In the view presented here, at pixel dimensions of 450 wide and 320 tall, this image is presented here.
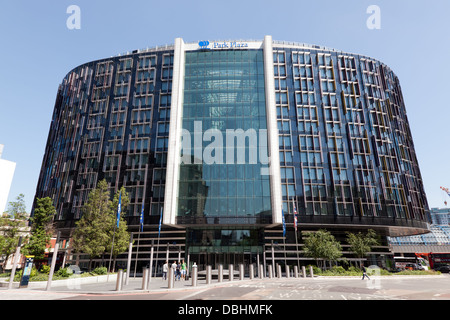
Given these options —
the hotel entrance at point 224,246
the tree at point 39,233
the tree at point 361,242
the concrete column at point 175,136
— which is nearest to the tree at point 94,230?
the tree at point 39,233

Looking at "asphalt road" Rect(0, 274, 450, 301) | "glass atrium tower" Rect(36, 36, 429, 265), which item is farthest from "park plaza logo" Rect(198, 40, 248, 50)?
"asphalt road" Rect(0, 274, 450, 301)

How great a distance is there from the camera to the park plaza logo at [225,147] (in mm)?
43781

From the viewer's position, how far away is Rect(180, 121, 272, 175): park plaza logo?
43.8 meters

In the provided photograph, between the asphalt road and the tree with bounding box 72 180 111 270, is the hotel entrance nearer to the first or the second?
the tree with bounding box 72 180 111 270

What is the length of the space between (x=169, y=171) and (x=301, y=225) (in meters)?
23.1

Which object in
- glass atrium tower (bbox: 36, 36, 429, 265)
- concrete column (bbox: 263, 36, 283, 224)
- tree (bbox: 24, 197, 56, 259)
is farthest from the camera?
glass atrium tower (bbox: 36, 36, 429, 265)

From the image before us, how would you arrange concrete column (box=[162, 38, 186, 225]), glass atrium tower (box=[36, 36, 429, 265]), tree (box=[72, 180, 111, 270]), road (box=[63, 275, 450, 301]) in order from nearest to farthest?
1. road (box=[63, 275, 450, 301])
2. tree (box=[72, 180, 111, 270])
3. concrete column (box=[162, 38, 186, 225])
4. glass atrium tower (box=[36, 36, 429, 265])

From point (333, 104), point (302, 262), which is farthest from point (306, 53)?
point (302, 262)

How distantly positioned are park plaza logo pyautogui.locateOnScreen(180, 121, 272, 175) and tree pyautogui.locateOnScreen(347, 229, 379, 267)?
56.0ft

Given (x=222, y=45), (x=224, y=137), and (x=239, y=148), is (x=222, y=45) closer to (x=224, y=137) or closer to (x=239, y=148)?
(x=224, y=137)

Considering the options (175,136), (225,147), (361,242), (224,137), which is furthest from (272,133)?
(361,242)

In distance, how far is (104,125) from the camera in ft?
170

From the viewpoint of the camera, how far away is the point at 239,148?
4422cm

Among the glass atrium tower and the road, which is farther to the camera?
the glass atrium tower
